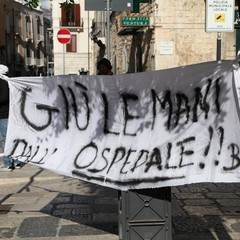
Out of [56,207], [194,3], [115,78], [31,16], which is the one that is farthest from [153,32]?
[31,16]

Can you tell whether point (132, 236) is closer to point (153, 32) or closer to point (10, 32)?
point (153, 32)

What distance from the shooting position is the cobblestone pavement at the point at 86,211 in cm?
458

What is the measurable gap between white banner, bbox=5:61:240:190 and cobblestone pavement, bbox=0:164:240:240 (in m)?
1.00

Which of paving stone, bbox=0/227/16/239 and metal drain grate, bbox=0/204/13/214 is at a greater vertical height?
metal drain grate, bbox=0/204/13/214

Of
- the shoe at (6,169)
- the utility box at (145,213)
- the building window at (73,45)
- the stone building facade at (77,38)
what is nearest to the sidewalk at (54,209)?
the shoe at (6,169)

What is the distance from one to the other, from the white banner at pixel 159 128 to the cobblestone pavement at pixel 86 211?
39.2 inches

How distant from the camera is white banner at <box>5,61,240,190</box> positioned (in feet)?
12.0

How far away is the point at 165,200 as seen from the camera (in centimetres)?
376

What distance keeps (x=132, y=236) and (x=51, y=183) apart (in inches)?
125

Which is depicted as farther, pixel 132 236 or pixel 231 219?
pixel 231 219

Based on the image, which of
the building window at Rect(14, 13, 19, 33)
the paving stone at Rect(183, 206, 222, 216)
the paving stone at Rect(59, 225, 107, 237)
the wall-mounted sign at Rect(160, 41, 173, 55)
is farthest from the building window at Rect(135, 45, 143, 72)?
the building window at Rect(14, 13, 19, 33)

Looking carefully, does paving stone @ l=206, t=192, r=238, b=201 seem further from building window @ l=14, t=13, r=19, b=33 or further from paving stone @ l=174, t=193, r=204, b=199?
building window @ l=14, t=13, r=19, b=33

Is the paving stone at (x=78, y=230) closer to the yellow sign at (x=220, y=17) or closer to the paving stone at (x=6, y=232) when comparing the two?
the paving stone at (x=6, y=232)

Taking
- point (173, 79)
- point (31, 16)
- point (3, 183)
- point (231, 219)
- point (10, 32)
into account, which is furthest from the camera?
point (31, 16)
